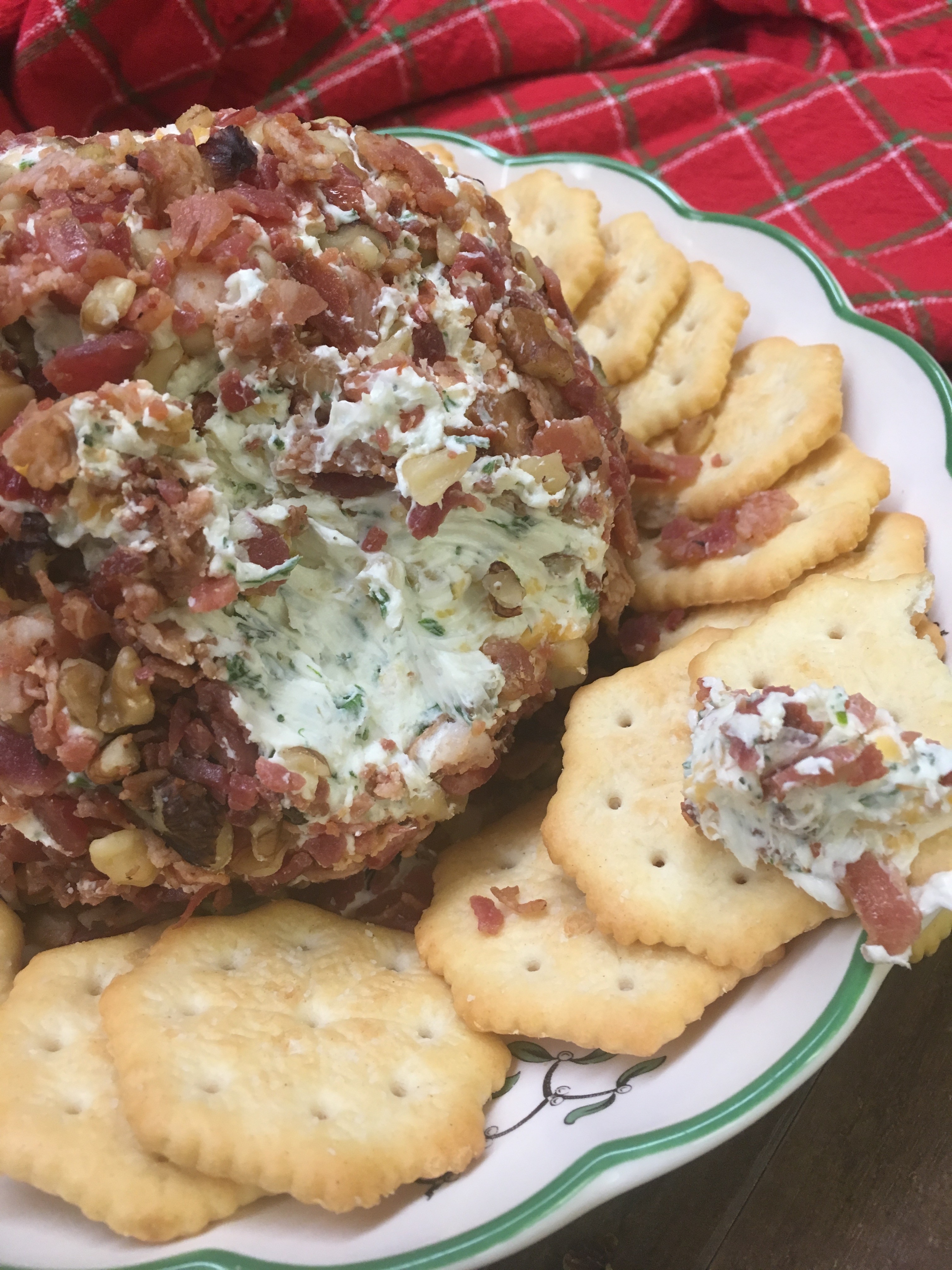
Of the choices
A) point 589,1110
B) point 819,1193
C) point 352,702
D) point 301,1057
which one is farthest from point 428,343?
point 819,1193

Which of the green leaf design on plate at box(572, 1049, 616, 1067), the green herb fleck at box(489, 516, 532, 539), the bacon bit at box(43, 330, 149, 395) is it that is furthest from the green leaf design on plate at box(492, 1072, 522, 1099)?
the bacon bit at box(43, 330, 149, 395)

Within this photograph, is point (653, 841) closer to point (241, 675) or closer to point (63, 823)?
point (241, 675)

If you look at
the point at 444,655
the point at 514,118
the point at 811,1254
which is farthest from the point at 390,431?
the point at 514,118

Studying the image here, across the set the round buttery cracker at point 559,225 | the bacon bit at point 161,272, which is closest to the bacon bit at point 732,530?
the round buttery cracker at point 559,225

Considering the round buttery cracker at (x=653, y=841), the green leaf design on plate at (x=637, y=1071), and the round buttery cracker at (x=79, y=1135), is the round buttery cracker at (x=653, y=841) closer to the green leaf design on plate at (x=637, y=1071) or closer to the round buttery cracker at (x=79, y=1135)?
the green leaf design on plate at (x=637, y=1071)

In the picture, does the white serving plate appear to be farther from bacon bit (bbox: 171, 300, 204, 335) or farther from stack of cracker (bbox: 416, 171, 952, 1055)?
bacon bit (bbox: 171, 300, 204, 335)

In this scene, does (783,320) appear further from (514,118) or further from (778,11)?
(778,11)
